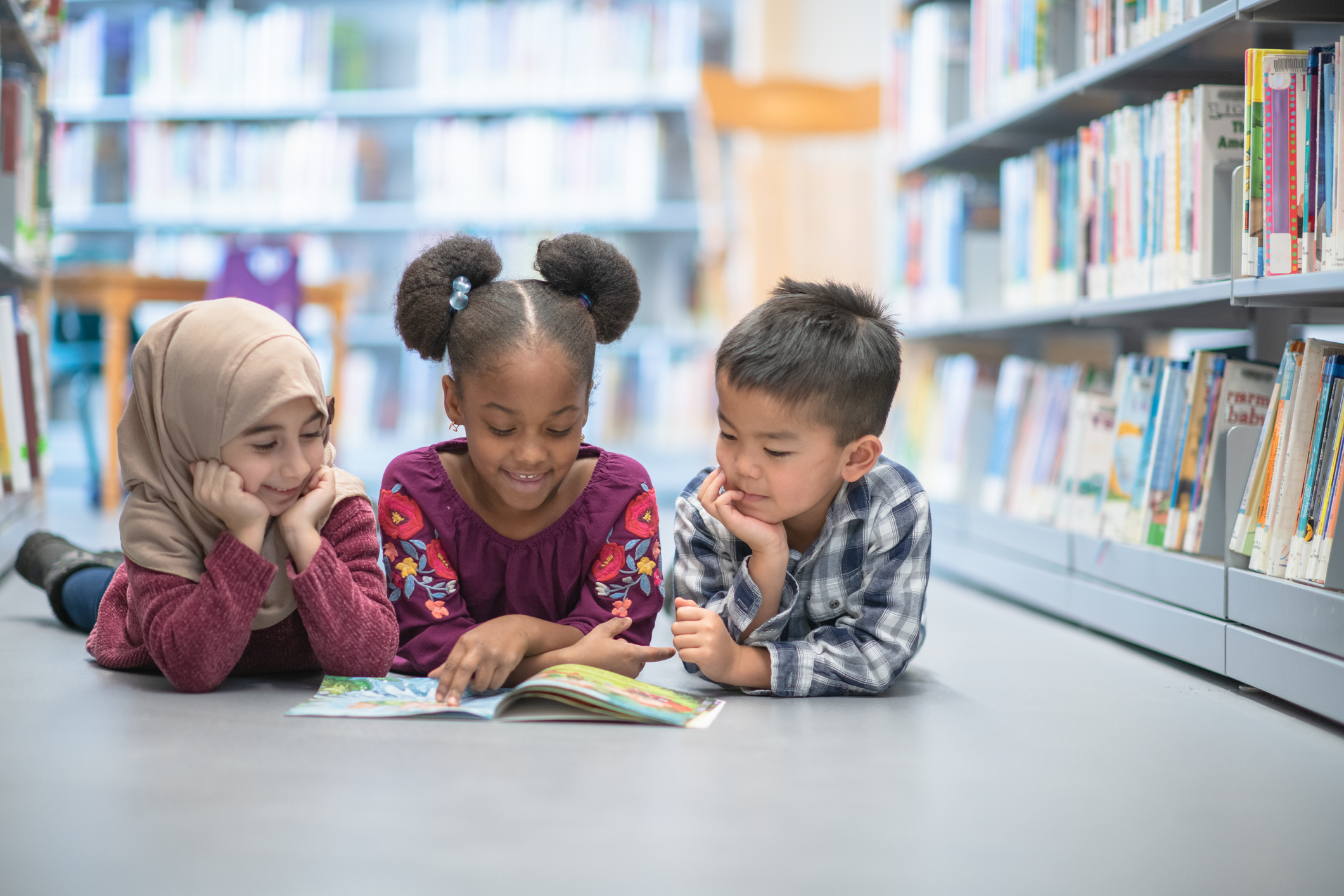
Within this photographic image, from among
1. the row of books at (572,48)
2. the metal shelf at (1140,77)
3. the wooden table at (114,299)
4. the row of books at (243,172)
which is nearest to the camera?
the metal shelf at (1140,77)

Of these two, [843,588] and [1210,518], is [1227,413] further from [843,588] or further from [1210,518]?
[843,588]

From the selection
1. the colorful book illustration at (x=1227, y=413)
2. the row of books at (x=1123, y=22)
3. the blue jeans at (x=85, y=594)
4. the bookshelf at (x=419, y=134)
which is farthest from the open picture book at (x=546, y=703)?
the bookshelf at (x=419, y=134)

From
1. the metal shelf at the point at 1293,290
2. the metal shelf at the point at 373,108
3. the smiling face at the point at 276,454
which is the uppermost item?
the metal shelf at the point at 373,108

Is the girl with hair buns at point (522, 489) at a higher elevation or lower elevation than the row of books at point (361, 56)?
lower

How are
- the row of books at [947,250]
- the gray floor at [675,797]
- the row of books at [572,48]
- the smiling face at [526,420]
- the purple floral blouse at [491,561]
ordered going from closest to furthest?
the gray floor at [675,797]
the smiling face at [526,420]
the purple floral blouse at [491,561]
the row of books at [947,250]
the row of books at [572,48]

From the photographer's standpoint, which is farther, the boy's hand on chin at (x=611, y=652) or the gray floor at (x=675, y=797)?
the boy's hand on chin at (x=611, y=652)

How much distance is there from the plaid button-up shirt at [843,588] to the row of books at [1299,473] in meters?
0.46

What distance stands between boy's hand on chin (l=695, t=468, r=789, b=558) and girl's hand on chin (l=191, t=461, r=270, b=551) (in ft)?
1.70

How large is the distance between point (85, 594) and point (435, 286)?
78cm

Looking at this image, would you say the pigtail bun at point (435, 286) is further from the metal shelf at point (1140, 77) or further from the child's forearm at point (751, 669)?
the metal shelf at point (1140, 77)

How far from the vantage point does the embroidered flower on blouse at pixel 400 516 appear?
1.47 meters

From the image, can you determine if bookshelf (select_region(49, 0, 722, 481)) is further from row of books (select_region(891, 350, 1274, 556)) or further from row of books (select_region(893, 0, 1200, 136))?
row of books (select_region(891, 350, 1274, 556))

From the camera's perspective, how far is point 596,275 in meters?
1.49

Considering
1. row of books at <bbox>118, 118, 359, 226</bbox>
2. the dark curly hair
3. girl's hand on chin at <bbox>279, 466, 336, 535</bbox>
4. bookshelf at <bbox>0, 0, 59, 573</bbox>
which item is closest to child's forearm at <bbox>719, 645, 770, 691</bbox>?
the dark curly hair
